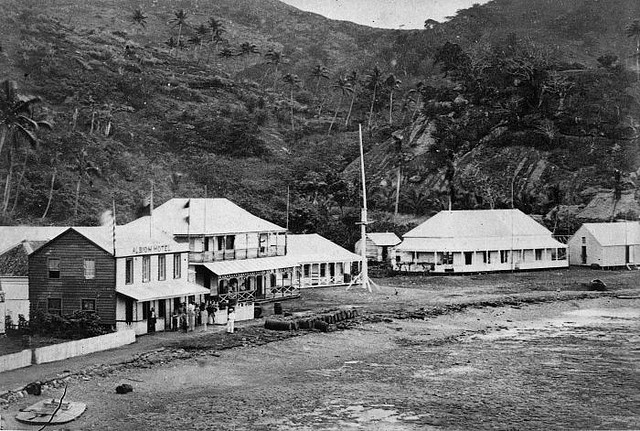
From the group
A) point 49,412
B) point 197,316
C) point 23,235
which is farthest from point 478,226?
point 49,412

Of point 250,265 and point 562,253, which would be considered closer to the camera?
point 250,265

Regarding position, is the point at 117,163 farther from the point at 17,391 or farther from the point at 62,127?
the point at 17,391

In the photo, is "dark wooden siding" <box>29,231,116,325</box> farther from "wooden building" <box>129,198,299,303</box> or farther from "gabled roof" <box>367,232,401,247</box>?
"gabled roof" <box>367,232,401,247</box>

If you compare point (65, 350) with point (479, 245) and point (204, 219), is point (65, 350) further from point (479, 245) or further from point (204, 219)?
point (479, 245)

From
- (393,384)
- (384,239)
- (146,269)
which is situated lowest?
(393,384)

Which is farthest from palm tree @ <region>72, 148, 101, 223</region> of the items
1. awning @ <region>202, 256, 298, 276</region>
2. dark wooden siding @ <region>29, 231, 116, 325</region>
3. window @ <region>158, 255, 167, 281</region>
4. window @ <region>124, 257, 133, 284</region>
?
window @ <region>124, 257, 133, 284</region>

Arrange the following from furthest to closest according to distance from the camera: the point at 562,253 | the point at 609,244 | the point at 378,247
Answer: the point at 378,247
the point at 562,253
the point at 609,244

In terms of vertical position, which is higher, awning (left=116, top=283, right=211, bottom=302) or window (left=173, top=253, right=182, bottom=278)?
window (left=173, top=253, right=182, bottom=278)

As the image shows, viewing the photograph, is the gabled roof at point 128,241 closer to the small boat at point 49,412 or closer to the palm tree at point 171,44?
the small boat at point 49,412
